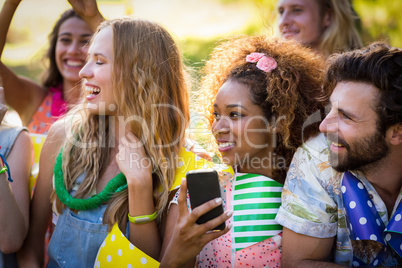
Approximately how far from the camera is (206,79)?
2900 millimetres

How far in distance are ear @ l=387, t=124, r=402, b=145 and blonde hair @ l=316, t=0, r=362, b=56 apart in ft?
6.15

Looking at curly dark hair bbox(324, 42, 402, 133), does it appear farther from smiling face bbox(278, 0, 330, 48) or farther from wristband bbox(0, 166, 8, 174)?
wristband bbox(0, 166, 8, 174)

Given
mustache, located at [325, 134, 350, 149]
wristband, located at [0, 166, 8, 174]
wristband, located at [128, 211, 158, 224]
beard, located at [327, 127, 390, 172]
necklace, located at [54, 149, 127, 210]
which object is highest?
mustache, located at [325, 134, 350, 149]

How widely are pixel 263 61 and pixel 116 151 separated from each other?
1.09 metres

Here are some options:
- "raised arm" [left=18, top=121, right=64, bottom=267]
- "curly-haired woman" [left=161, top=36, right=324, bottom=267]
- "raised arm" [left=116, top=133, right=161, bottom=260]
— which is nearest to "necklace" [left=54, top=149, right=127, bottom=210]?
"raised arm" [left=116, top=133, right=161, bottom=260]

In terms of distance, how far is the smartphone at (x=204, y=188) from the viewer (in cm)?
203

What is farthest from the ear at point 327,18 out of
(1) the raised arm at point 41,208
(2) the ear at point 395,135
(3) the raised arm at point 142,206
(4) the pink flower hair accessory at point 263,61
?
(1) the raised arm at point 41,208

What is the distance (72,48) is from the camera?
12.5ft

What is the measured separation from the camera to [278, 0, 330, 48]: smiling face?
3.98 metres

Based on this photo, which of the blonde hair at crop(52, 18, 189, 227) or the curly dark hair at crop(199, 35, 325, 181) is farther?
the blonde hair at crop(52, 18, 189, 227)

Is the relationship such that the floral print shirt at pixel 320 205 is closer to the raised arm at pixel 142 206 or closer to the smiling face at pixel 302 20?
the raised arm at pixel 142 206

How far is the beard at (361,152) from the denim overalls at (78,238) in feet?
4.39

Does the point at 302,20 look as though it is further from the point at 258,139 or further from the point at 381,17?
the point at 381,17

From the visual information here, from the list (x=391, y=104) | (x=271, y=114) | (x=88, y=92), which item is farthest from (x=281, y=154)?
(x=88, y=92)
